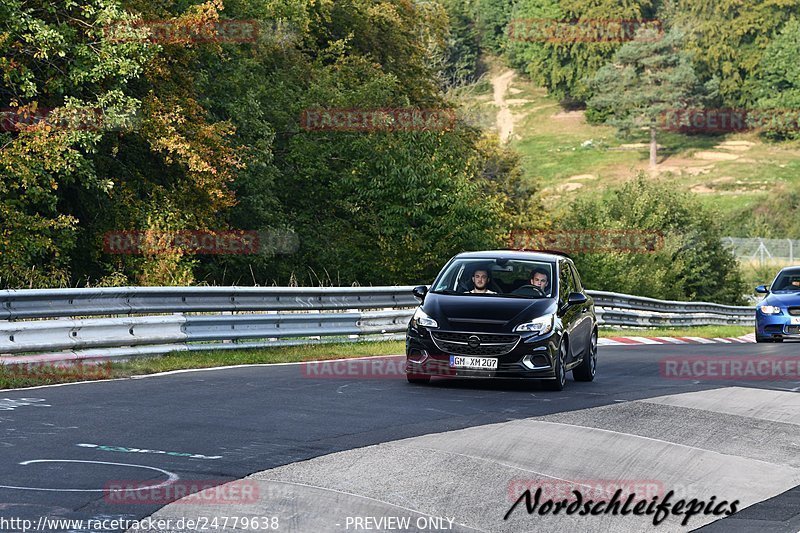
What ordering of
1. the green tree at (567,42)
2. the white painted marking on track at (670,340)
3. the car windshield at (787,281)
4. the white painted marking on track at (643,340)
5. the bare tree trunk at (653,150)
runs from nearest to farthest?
the car windshield at (787,281) < the white painted marking on track at (643,340) < the white painted marking on track at (670,340) < the bare tree trunk at (653,150) < the green tree at (567,42)

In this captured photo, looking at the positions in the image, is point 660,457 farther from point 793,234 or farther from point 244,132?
point 793,234

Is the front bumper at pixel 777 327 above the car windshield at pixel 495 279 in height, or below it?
below

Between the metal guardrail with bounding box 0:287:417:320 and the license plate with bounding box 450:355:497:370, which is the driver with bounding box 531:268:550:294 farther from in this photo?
the metal guardrail with bounding box 0:287:417:320

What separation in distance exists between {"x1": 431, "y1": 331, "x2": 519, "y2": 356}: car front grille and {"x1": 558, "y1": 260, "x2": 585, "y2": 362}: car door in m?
1.07

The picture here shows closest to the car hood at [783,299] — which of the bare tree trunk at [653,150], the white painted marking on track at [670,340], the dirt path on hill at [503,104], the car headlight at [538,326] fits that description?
the white painted marking on track at [670,340]

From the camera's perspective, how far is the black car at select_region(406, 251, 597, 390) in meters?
13.9

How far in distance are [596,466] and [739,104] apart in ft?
450

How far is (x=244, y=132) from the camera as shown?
1303 inches

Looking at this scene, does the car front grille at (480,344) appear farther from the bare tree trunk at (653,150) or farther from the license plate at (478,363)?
the bare tree trunk at (653,150)

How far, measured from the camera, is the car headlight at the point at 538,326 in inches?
554

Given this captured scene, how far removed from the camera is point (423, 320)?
14266 millimetres

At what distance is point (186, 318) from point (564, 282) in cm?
501

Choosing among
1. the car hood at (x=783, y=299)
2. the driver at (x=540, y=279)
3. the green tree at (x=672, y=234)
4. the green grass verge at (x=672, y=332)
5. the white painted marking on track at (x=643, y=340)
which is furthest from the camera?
the green tree at (x=672, y=234)

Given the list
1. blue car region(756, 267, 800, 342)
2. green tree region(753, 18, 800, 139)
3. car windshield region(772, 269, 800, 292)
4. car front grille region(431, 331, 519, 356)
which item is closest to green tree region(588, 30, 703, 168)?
green tree region(753, 18, 800, 139)
